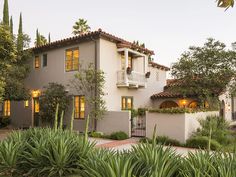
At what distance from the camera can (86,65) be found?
18.2 meters

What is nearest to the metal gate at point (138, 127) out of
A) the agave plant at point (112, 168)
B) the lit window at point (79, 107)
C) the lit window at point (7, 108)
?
the lit window at point (79, 107)

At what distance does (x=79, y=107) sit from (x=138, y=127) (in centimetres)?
467

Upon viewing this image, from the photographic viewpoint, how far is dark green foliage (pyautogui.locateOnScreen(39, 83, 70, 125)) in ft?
57.8

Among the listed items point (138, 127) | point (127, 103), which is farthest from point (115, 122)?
point (127, 103)

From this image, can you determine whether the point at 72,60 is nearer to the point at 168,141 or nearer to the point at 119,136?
the point at 119,136

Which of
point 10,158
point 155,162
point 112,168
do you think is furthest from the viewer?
point 10,158

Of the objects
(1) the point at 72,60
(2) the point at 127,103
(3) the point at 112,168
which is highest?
(1) the point at 72,60

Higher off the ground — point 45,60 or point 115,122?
point 45,60

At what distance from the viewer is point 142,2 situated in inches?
689

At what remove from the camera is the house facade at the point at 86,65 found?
17.9 metres

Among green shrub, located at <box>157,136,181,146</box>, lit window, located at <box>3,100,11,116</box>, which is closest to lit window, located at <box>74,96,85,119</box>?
green shrub, located at <box>157,136,181,146</box>

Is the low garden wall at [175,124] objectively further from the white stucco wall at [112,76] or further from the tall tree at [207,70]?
the tall tree at [207,70]

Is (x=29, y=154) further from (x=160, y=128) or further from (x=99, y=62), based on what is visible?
(x=99, y=62)

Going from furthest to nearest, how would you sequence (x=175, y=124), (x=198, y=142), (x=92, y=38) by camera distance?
(x=92, y=38) < (x=175, y=124) < (x=198, y=142)
